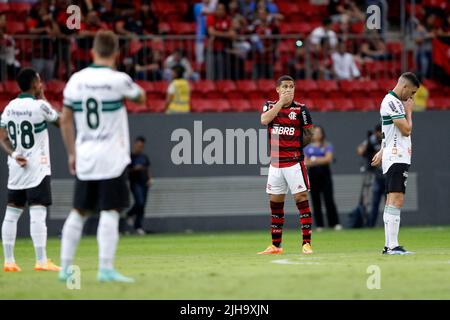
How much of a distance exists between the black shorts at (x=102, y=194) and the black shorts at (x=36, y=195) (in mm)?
2210

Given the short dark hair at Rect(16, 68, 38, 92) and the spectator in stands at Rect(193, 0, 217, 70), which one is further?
the spectator in stands at Rect(193, 0, 217, 70)

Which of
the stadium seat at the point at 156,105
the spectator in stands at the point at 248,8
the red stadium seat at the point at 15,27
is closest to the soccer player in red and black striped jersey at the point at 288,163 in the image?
the stadium seat at the point at 156,105

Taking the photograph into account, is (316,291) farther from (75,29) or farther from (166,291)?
(75,29)

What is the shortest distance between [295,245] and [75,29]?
9.28m

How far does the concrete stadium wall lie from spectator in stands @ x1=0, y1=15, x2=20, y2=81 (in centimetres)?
174

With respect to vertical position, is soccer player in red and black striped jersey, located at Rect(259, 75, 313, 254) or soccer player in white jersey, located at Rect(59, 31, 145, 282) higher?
soccer player in white jersey, located at Rect(59, 31, 145, 282)

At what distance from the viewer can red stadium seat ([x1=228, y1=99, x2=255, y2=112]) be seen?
2475 centimetres

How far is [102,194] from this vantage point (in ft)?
32.4

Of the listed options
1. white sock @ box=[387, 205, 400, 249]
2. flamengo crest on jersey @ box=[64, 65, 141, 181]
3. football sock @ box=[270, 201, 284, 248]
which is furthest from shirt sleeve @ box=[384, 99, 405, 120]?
flamengo crest on jersey @ box=[64, 65, 141, 181]

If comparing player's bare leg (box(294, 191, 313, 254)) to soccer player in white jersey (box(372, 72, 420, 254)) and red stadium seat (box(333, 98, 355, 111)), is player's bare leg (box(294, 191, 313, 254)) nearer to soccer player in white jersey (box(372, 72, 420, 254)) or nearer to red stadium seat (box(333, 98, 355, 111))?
soccer player in white jersey (box(372, 72, 420, 254))

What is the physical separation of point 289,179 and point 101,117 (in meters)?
5.53

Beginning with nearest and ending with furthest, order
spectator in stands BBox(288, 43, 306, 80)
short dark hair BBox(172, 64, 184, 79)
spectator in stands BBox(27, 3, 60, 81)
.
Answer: short dark hair BBox(172, 64, 184, 79), spectator in stands BBox(27, 3, 60, 81), spectator in stands BBox(288, 43, 306, 80)

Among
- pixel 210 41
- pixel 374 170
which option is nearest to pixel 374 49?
pixel 374 170

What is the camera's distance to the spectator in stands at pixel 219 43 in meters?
24.9
